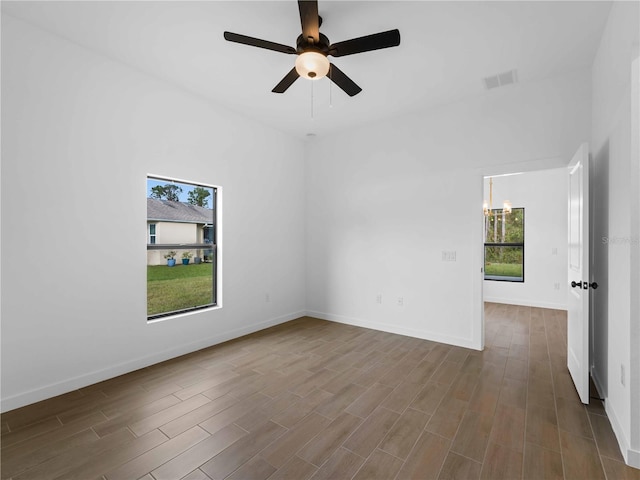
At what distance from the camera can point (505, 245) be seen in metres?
6.62

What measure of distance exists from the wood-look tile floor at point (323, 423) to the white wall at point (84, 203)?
1.16ft

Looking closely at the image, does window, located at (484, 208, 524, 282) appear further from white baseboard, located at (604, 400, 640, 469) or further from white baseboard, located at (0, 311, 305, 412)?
white baseboard, located at (0, 311, 305, 412)

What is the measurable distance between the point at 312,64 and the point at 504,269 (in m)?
6.63

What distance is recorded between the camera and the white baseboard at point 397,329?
12.5 ft

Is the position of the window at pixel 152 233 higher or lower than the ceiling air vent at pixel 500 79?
lower

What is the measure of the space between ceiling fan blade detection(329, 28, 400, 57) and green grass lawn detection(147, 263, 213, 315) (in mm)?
2895

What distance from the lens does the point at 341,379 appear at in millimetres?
2945

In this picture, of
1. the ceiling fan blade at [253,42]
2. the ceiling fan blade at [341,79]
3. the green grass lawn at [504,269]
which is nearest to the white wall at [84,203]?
the ceiling fan blade at [253,42]

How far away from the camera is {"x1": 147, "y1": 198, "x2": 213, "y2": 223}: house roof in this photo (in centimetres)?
347

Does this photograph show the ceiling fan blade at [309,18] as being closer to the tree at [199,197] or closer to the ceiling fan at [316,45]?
the ceiling fan at [316,45]

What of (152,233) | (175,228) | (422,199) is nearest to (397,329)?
(422,199)

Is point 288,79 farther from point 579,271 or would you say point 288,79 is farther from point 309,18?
point 579,271

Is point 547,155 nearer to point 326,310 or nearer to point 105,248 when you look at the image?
point 326,310

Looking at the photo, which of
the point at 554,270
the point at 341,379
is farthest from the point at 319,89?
the point at 554,270
